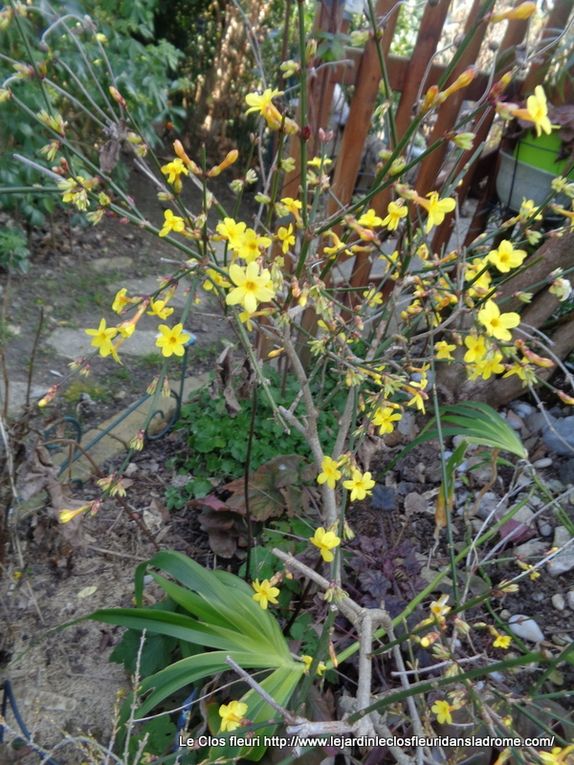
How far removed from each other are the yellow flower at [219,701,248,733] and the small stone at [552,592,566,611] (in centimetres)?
113

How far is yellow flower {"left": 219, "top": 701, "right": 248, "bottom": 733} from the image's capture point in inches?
51.4

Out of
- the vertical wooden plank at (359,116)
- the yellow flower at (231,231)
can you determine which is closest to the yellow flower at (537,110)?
the yellow flower at (231,231)

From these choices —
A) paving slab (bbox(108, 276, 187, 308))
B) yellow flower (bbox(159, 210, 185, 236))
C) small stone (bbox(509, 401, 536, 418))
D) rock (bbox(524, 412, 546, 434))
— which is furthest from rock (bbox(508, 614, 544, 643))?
paving slab (bbox(108, 276, 187, 308))

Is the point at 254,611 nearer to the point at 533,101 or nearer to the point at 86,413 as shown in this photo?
the point at 533,101

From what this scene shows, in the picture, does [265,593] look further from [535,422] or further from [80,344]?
[80,344]

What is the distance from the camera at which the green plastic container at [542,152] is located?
109 inches

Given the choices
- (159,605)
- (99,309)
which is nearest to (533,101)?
(159,605)

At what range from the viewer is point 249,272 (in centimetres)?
111

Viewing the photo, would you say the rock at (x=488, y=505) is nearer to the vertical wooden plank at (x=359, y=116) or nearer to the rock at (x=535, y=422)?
the rock at (x=535, y=422)

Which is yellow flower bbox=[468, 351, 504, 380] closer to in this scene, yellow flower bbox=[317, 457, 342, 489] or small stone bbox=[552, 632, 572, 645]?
yellow flower bbox=[317, 457, 342, 489]

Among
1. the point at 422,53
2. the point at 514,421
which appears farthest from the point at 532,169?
the point at 514,421

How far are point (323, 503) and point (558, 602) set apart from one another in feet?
2.96

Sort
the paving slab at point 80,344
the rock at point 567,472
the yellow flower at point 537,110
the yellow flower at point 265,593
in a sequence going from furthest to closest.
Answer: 1. the paving slab at point 80,344
2. the rock at point 567,472
3. the yellow flower at point 265,593
4. the yellow flower at point 537,110

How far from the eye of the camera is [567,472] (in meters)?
2.44
